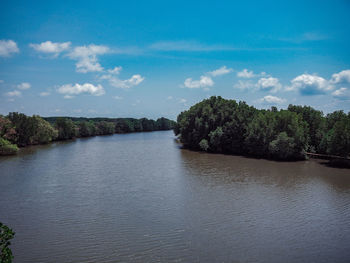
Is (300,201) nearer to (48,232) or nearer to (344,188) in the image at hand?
(344,188)

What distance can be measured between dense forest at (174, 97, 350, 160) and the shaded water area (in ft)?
22.5

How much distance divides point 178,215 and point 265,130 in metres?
28.3

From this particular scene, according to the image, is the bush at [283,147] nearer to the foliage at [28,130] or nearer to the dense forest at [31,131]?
the dense forest at [31,131]

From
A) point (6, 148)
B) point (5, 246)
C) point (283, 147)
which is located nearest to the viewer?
point (5, 246)

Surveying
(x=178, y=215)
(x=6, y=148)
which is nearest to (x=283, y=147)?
(x=178, y=215)

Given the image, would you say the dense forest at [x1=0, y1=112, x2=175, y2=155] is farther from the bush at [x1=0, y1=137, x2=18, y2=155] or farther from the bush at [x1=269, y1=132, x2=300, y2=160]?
the bush at [x1=269, y1=132, x2=300, y2=160]

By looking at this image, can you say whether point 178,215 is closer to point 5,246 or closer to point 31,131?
point 5,246

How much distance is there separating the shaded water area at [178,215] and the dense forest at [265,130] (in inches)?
270

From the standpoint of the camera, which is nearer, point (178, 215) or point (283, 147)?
point (178, 215)

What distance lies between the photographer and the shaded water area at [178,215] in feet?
43.5

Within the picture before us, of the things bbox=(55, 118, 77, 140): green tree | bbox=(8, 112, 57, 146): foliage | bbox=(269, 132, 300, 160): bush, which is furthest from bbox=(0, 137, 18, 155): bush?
bbox=(269, 132, 300, 160): bush

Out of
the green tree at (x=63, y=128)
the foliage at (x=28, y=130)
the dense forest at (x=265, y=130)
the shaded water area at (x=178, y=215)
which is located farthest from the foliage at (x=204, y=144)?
the green tree at (x=63, y=128)

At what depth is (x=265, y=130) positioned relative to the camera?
42.1 metres

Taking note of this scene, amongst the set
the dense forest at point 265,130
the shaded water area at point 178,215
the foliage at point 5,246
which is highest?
the dense forest at point 265,130
